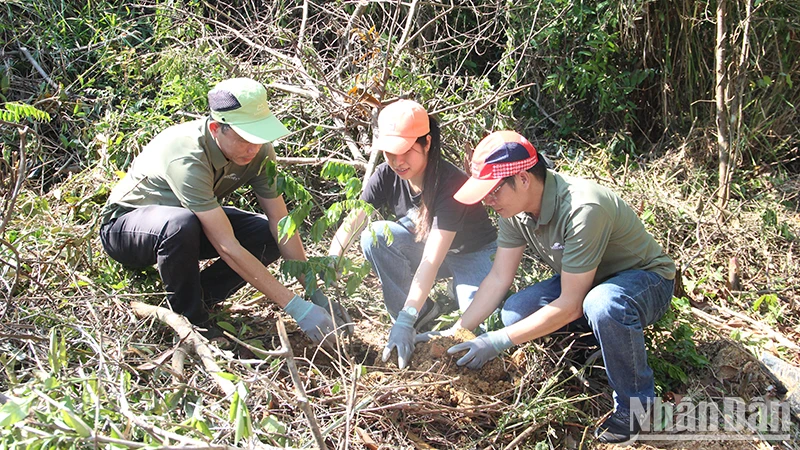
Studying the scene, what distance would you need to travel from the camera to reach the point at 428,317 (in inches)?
131

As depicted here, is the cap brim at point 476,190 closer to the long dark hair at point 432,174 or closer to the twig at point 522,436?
the long dark hair at point 432,174

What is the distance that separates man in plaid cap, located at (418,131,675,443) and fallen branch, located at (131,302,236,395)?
909 millimetres

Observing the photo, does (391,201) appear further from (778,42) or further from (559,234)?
(778,42)

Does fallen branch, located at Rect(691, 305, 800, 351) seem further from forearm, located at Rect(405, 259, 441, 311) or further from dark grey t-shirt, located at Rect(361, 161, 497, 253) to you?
forearm, located at Rect(405, 259, 441, 311)

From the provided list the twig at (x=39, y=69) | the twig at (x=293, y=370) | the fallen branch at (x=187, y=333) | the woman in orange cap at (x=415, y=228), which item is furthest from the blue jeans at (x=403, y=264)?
the twig at (x=39, y=69)

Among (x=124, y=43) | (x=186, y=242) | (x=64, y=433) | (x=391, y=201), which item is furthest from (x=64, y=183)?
(x=64, y=433)

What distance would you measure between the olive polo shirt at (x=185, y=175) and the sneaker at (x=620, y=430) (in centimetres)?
173

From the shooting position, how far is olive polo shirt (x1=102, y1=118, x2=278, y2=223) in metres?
2.76

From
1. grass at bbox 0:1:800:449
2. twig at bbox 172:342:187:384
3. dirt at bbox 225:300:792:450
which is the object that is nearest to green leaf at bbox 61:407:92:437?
grass at bbox 0:1:800:449

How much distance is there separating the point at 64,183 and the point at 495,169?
9.87 feet

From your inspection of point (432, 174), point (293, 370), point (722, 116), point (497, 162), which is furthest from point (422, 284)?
point (722, 116)

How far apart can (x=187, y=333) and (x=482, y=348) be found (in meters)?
1.17

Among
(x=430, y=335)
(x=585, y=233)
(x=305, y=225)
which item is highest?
(x=585, y=233)

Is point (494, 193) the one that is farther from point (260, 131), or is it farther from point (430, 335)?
point (260, 131)
